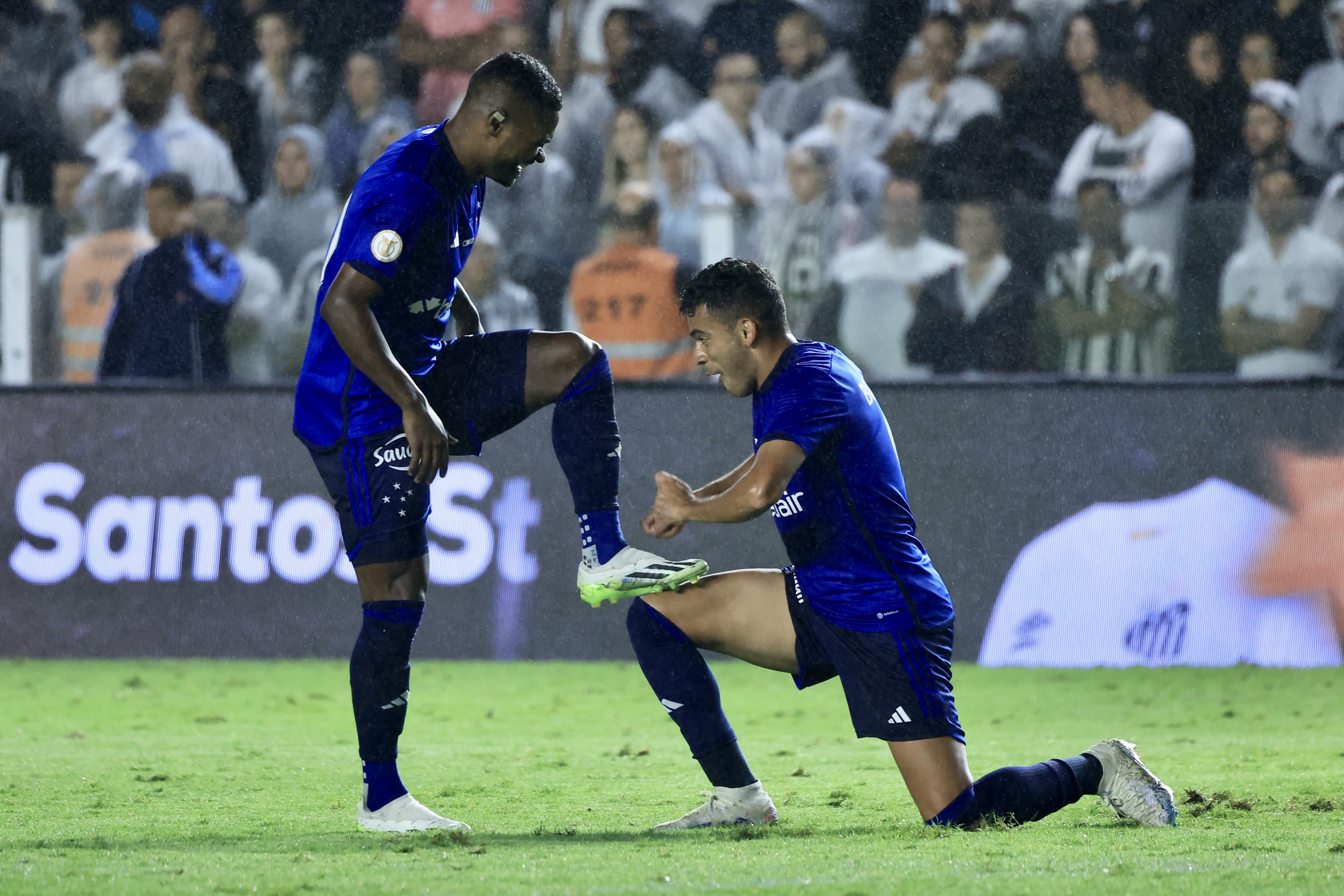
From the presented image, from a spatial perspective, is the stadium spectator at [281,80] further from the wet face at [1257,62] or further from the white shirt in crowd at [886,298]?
the wet face at [1257,62]

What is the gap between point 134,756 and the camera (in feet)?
16.4

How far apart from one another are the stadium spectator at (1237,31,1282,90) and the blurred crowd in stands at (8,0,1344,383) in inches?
1.0

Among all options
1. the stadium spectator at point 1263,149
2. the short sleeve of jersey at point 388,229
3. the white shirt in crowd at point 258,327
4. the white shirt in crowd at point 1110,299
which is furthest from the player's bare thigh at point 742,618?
the stadium spectator at point 1263,149

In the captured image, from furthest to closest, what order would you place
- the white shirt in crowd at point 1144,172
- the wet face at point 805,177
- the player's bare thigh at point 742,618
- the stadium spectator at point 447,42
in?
the stadium spectator at point 447,42, the wet face at point 805,177, the white shirt in crowd at point 1144,172, the player's bare thigh at point 742,618

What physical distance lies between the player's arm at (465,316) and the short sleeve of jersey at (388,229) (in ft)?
2.09

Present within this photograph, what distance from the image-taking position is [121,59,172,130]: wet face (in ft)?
30.9

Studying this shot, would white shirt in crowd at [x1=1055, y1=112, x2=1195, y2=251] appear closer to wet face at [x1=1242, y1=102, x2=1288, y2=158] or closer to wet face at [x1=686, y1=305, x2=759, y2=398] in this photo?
wet face at [x1=1242, y1=102, x2=1288, y2=158]

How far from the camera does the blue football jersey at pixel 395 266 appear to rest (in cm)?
364

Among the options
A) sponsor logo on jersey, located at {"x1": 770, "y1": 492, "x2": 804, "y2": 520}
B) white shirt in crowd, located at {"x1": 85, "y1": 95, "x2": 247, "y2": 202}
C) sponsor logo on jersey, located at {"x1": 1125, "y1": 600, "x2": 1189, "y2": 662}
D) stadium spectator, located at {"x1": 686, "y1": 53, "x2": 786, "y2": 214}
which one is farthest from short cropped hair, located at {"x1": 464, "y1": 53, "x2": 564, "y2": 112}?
white shirt in crowd, located at {"x1": 85, "y1": 95, "x2": 247, "y2": 202}

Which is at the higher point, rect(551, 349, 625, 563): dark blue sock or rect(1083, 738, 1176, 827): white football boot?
rect(551, 349, 625, 563): dark blue sock

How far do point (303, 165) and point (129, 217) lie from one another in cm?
106

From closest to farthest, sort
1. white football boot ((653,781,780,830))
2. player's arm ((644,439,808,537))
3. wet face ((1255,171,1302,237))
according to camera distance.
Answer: player's arm ((644,439,808,537))
white football boot ((653,781,780,830))
wet face ((1255,171,1302,237))

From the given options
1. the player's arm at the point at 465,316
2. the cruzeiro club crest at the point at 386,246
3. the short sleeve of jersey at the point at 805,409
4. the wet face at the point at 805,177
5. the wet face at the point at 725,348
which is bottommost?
the short sleeve of jersey at the point at 805,409

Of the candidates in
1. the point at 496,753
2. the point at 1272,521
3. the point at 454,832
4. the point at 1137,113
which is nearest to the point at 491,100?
the point at 454,832
